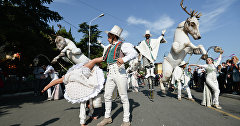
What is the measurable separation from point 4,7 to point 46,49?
2.66m

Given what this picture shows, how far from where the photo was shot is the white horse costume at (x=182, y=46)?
526 centimetres

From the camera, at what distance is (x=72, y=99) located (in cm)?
300

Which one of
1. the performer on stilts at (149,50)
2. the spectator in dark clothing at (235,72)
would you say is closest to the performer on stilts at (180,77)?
the performer on stilts at (149,50)

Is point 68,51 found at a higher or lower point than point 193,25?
lower

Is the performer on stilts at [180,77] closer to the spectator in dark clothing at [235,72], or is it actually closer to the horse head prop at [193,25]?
the horse head prop at [193,25]

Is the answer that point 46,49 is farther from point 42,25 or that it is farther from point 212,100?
point 212,100

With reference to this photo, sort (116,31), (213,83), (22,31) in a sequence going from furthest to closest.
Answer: (22,31) < (213,83) < (116,31)

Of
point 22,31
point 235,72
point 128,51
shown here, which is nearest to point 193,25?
point 128,51

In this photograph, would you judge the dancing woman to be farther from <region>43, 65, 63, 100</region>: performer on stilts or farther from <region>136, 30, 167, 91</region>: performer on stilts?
<region>43, 65, 63, 100</region>: performer on stilts

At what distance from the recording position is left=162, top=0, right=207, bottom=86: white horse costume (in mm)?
5262

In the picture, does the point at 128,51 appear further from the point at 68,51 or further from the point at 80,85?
the point at 68,51

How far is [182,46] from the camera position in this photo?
17.9 ft

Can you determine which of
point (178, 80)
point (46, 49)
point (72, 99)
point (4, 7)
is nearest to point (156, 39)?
point (178, 80)

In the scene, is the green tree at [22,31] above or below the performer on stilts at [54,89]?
above
